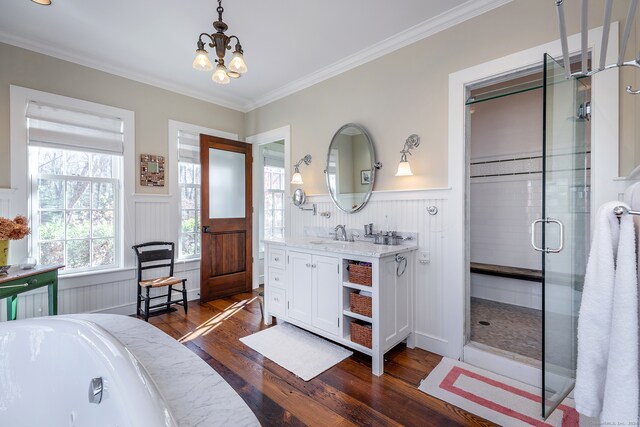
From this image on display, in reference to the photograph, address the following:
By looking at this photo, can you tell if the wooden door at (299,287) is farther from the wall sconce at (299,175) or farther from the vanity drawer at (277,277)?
the wall sconce at (299,175)

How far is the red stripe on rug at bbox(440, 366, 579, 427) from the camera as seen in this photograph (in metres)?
1.66

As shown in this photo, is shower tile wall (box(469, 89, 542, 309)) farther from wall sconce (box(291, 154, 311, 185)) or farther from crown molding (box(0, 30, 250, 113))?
crown molding (box(0, 30, 250, 113))

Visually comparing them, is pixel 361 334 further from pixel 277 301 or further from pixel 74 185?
pixel 74 185

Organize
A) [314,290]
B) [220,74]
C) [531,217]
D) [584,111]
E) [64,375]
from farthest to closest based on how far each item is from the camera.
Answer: [531,217] < [314,290] < [220,74] < [584,111] < [64,375]

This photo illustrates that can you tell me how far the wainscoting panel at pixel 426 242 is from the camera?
2.40 metres

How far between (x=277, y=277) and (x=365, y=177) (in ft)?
4.39

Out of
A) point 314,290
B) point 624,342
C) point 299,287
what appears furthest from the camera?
point 299,287

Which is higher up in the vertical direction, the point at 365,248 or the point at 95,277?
the point at 365,248

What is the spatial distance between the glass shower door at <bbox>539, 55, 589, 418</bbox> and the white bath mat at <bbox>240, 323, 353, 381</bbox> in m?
1.37

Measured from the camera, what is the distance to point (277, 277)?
293 centimetres

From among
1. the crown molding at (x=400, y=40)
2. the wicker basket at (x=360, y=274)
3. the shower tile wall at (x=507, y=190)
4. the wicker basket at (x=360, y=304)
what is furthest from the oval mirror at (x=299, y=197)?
the shower tile wall at (x=507, y=190)

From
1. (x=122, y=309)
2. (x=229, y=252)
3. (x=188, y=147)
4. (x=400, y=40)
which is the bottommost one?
(x=122, y=309)

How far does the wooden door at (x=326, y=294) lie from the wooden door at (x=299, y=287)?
62mm

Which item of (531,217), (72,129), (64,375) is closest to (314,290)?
(64,375)
